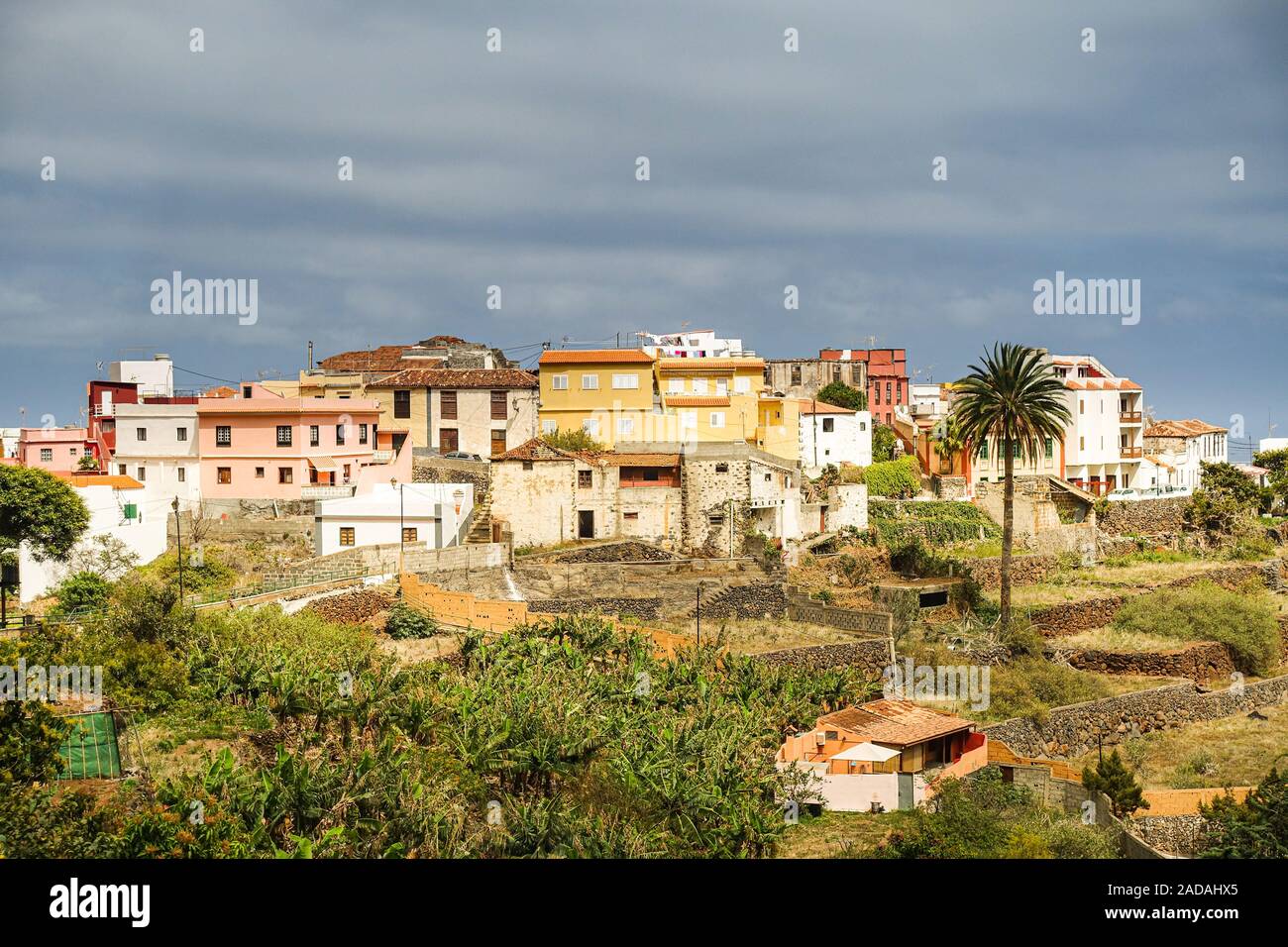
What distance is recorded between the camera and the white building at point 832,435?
49.6m

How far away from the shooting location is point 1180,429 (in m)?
65.2

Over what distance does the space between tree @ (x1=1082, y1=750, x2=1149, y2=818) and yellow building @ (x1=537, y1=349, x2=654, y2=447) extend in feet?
84.1

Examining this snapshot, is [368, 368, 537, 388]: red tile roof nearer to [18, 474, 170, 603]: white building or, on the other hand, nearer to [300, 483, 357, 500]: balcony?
[300, 483, 357, 500]: balcony

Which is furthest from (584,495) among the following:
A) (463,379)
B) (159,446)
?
(159,446)

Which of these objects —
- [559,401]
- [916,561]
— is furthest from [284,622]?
[916,561]

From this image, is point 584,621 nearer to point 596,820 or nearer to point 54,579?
point 596,820

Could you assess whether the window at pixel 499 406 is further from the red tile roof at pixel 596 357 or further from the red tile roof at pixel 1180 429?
the red tile roof at pixel 1180 429

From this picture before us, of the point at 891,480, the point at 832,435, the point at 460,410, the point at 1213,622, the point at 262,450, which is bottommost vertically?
the point at 1213,622

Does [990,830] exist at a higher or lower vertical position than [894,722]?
lower

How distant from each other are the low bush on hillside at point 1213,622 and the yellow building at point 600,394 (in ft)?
59.6

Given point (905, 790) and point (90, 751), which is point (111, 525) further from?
point (905, 790)

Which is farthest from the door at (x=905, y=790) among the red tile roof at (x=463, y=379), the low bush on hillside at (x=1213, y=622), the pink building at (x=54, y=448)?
the pink building at (x=54, y=448)

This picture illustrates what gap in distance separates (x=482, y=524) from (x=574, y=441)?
6091 mm

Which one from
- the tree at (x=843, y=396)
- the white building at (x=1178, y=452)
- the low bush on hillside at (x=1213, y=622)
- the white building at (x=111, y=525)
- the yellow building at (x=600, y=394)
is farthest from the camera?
the white building at (x=1178, y=452)
